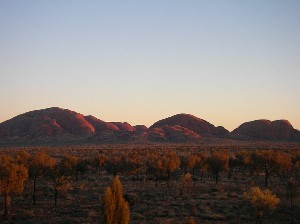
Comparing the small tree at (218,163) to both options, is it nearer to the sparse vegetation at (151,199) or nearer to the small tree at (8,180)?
the sparse vegetation at (151,199)

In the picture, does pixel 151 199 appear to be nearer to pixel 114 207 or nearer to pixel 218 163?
pixel 218 163

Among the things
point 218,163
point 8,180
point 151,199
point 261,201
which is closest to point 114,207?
point 261,201

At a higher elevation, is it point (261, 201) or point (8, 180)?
point (8, 180)

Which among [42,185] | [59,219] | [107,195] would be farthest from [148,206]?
[42,185]

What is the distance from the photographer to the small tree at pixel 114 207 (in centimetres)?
2127

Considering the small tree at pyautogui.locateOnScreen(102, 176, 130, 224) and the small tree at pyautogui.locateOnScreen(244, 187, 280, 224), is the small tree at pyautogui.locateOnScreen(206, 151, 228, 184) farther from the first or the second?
the small tree at pyautogui.locateOnScreen(102, 176, 130, 224)

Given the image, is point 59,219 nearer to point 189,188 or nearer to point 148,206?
point 148,206

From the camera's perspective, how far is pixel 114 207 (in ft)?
70.4

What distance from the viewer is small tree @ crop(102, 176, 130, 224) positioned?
69.8 ft

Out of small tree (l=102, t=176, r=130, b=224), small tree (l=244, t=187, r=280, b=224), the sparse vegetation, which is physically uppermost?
small tree (l=102, t=176, r=130, b=224)

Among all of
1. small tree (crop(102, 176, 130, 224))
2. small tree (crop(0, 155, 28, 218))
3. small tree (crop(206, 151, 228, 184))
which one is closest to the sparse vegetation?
small tree (crop(206, 151, 228, 184))

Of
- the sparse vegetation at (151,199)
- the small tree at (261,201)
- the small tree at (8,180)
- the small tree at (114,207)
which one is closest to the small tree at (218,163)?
the sparse vegetation at (151,199)

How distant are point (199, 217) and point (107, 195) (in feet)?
49.1

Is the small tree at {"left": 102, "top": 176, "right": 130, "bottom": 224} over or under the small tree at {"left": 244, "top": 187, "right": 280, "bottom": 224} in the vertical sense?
over
